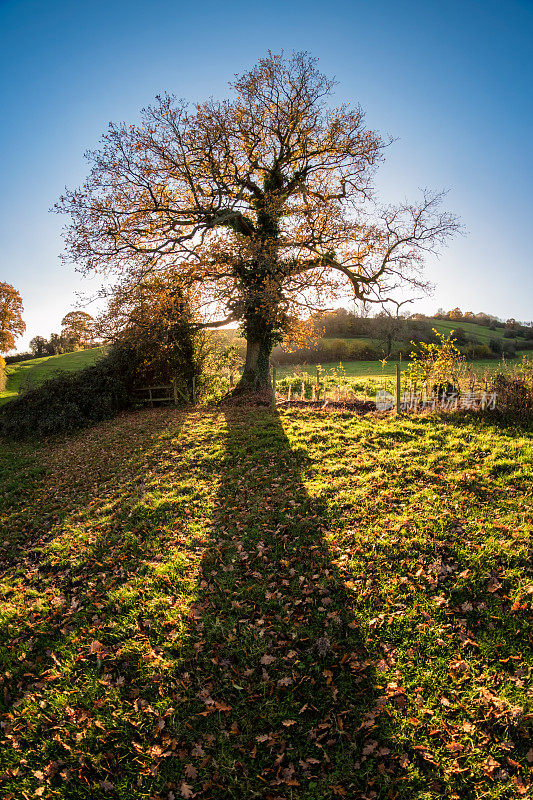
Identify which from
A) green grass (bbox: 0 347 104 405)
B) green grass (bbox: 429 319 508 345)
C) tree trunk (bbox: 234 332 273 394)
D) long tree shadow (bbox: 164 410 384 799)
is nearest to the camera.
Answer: long tree shadow (bbox: 164 410 384 799)

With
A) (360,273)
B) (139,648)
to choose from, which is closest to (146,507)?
(139,648)

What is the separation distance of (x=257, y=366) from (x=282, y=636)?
15.4 metres

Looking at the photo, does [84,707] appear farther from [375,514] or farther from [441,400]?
[441,400]

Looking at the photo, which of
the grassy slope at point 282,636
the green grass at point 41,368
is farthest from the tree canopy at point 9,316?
the grassy slope at point 282,636

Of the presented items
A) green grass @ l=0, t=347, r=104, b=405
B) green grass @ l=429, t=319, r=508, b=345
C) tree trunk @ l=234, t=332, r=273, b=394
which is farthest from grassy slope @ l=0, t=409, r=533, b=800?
green grass @ l=429, t=319, r=508, b=345

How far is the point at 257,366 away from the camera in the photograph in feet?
62.8

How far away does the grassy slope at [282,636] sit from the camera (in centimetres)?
327

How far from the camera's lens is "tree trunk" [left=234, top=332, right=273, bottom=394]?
749 inches

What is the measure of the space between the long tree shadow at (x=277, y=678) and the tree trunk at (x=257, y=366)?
41.9 ft

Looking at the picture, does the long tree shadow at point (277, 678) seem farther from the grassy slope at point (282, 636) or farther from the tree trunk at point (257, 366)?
the tree trunk at point (257, 366)

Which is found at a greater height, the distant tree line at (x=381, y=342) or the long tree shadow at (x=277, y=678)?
the distant tree line at (x=381, y=342)

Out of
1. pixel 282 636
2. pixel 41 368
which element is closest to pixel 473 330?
pixel 41 368

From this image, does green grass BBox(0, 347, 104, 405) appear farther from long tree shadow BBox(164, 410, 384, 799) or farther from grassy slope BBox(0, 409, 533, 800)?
long tree shadow BBox(164, 410, 384, 799)

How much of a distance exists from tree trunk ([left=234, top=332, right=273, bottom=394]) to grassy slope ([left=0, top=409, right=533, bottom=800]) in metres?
10.6
